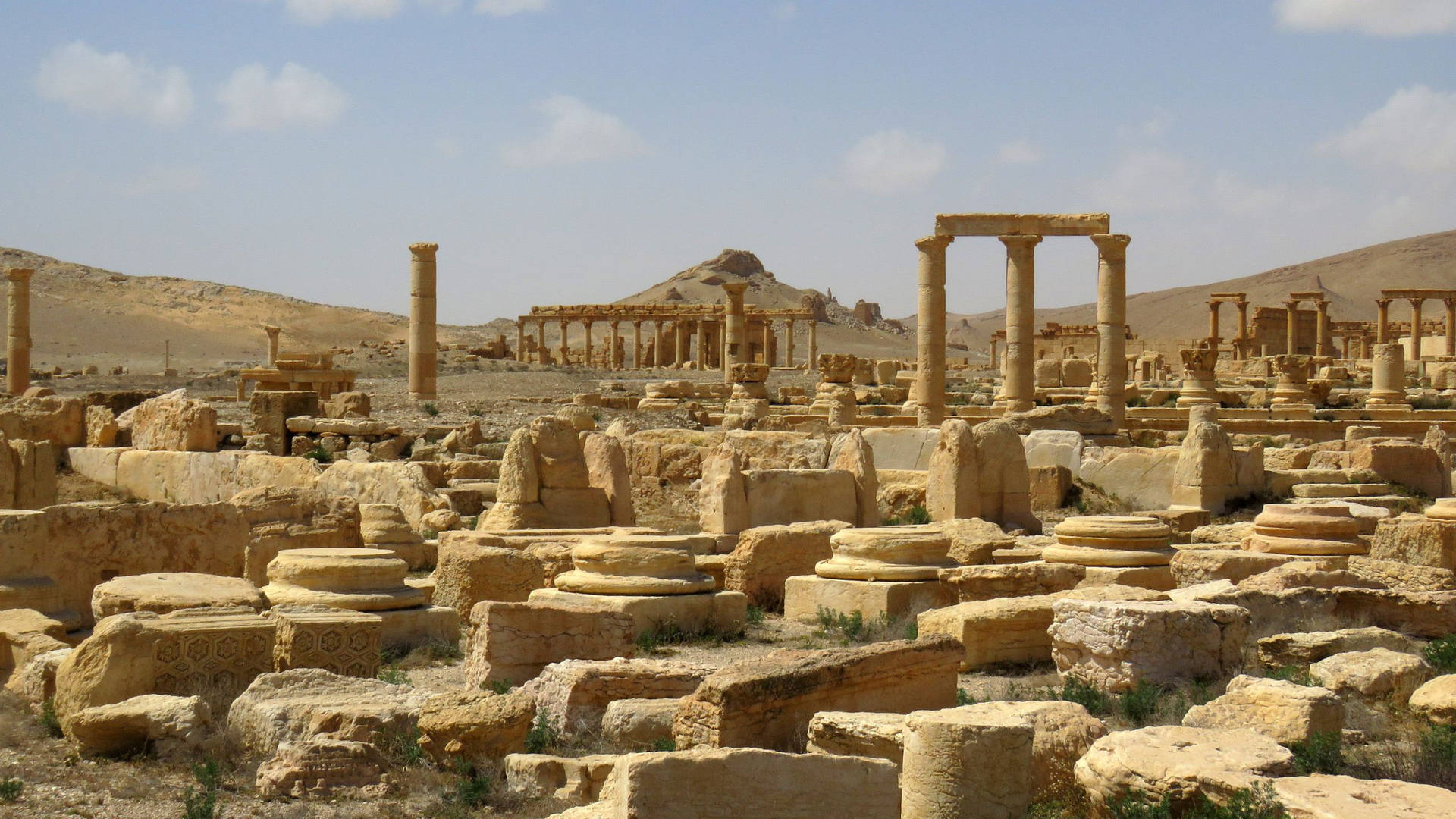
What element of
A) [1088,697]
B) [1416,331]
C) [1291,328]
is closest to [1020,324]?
[1088,697]

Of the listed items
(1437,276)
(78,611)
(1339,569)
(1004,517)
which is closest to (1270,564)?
(1339,569)

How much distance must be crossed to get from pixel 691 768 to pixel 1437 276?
419ft

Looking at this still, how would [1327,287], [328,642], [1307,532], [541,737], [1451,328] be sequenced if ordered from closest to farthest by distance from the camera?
[541,737]
[328,642]
[1307,532]
[1451,328]
[1327,287]

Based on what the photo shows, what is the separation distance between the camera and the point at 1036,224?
2508 cm

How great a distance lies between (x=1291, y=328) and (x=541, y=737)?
55313 millimetres

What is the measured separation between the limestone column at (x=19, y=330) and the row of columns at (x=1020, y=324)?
22.5 m

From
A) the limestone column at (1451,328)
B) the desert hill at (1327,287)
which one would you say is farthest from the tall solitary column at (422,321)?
the desert hill at (1327,287)

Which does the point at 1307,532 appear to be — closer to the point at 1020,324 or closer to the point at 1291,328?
the point at 1020,324

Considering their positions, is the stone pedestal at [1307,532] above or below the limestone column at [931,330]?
below

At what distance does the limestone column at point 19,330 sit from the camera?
34.4 meters

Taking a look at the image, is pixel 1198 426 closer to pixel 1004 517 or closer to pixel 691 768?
pixel 1004 517

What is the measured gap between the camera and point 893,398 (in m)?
31.9

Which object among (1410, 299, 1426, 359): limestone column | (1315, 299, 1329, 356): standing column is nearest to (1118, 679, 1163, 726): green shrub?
(1410, 299, 1426, 359): limestone column

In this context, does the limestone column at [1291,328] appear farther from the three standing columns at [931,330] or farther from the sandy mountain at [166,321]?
the sandy mountain at [166,321]
